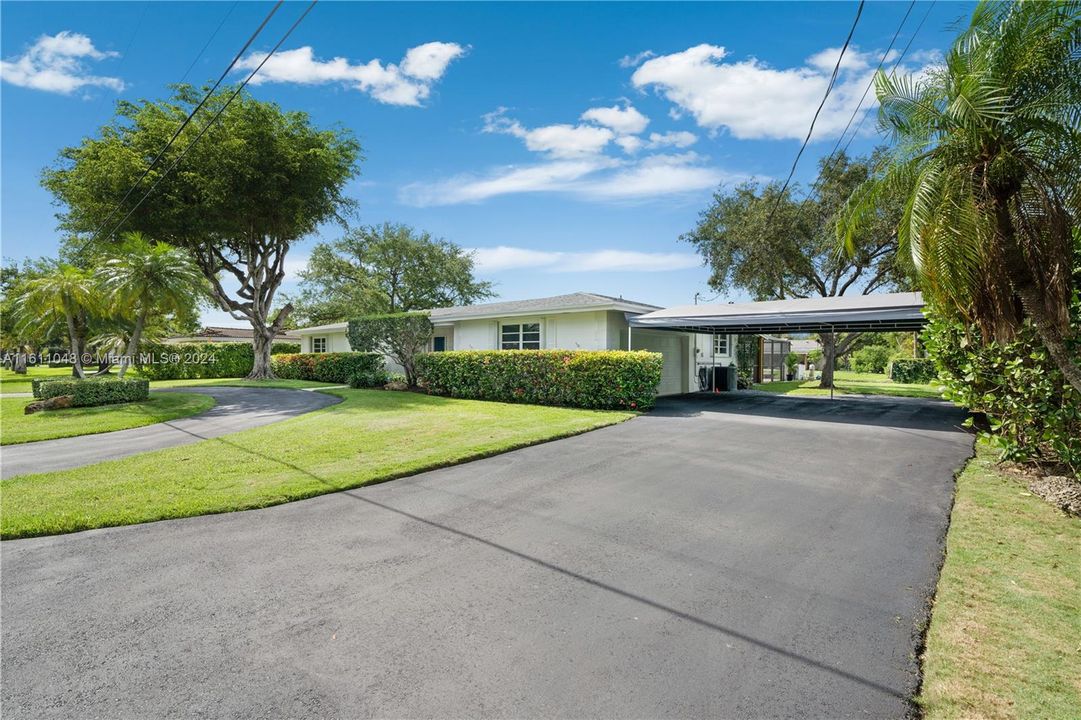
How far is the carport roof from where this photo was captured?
1169cm

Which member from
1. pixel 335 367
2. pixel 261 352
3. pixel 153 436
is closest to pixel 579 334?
pixel 153 436

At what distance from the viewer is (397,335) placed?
57.2 feet

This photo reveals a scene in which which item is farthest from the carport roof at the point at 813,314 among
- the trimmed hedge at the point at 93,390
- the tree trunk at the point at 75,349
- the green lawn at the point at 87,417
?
the tree trunk at the point at 75,349

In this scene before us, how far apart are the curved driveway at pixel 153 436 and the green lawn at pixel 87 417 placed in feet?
1.23

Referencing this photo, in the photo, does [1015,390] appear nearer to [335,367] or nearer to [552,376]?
[552,376]

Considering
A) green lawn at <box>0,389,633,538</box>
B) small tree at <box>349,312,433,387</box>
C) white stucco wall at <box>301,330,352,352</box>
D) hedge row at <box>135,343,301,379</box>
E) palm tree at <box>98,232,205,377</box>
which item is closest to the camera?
green lawn at <box>0,389,633,538</box>

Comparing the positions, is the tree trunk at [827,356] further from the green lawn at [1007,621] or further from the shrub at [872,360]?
the shrub at [872,360]

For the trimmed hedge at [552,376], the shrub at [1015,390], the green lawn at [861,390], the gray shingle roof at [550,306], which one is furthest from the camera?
the green lawn at [861,390]

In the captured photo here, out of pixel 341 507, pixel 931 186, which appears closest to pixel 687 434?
pixel 931 186

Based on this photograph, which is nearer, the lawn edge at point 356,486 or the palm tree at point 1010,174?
the lawn edge at point 356,486

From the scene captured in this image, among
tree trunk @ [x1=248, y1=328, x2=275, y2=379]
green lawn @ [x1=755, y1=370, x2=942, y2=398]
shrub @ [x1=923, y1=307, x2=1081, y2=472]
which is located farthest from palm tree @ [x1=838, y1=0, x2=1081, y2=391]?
tree trunk @ [x1=248, y1=328, x2=275, y2=379]

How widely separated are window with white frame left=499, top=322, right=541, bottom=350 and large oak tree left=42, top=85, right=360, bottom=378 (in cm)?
1018

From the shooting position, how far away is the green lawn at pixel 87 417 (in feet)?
32.4

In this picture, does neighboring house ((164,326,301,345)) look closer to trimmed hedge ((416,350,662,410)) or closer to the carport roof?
trimmed hedge ((416,350,662,410))
